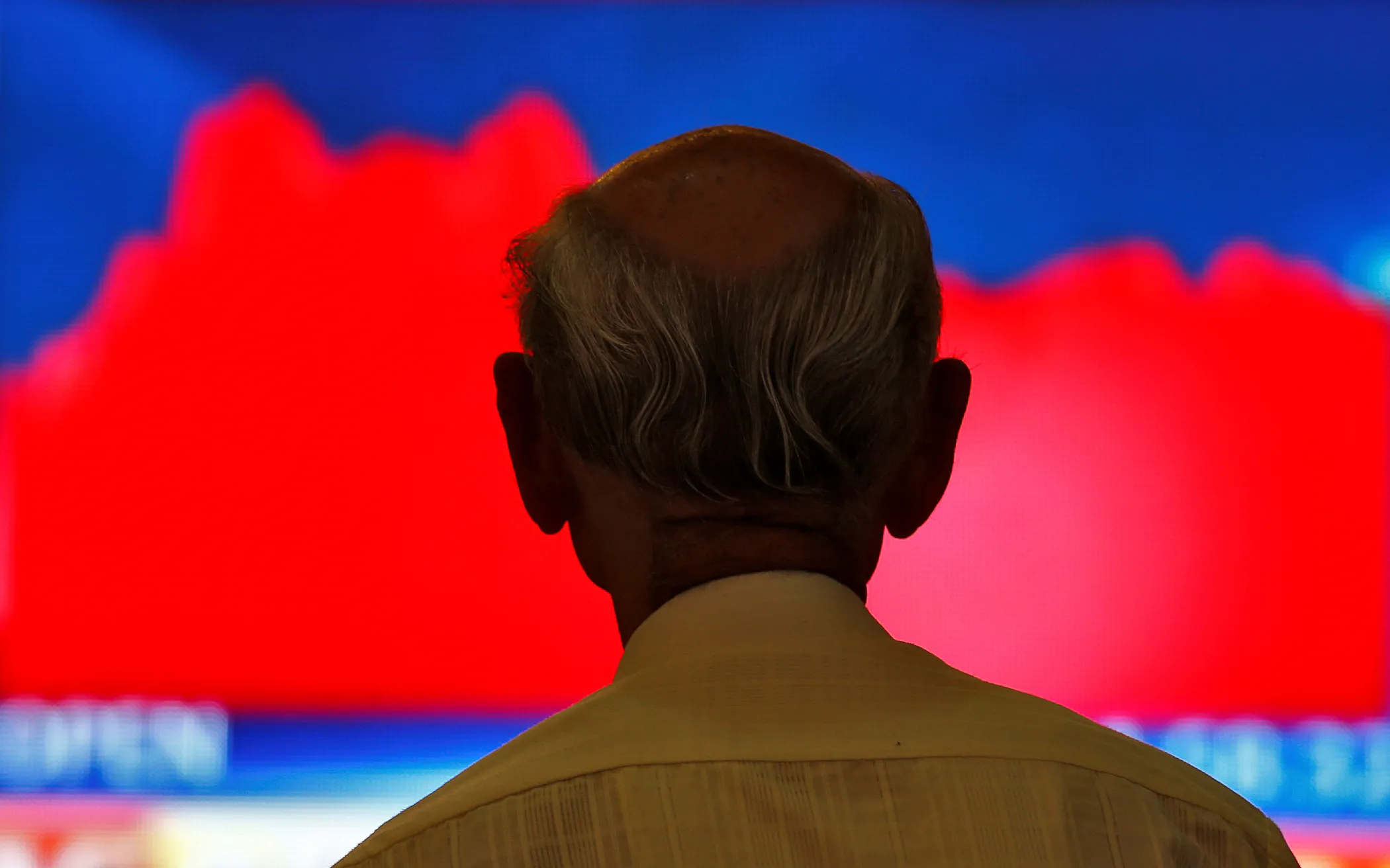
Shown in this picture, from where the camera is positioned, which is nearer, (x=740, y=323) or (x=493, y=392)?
(x=740, y=323)

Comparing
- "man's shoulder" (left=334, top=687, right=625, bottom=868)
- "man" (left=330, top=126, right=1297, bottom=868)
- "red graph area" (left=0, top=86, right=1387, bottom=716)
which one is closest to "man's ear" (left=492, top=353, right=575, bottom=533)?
"man" (left=330, top=126, right=1297, bottom=868)

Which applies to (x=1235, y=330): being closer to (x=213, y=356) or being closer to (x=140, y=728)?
(x=213, y=356)

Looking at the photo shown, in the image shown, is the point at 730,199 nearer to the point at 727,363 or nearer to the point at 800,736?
the point at 727,363

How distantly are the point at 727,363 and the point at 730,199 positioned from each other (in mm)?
71

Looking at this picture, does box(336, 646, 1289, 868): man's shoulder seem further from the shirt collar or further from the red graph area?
the red graph area

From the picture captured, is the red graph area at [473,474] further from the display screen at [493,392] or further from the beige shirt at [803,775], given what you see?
the beige shirt at [803,775]

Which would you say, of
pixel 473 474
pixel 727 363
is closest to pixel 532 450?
pixel 727 363

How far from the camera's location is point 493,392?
2.49m

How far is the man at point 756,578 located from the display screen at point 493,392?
5.89 feet

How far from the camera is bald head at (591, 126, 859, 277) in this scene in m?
0.58

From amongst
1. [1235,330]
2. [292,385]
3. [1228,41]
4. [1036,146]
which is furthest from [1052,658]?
[292,385]

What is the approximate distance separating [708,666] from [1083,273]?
205 centimetres

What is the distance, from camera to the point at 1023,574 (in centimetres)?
240

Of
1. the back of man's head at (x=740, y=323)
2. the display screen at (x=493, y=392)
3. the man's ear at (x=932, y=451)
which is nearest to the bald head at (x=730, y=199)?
the back of man's head at (x=740, y=323)
